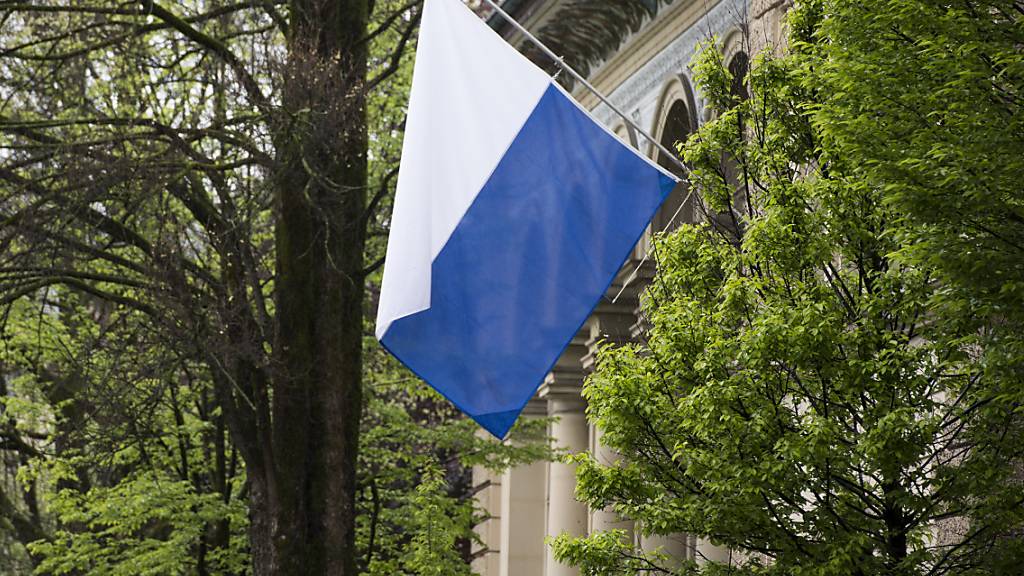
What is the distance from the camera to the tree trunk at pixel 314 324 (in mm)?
19125

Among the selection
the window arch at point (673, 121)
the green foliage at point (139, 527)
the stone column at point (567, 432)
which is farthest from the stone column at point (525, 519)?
the window arch at point (673, 121)

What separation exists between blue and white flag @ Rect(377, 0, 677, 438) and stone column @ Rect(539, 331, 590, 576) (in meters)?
17.0

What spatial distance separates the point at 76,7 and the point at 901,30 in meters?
11.9

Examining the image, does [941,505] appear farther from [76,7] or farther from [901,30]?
[76,7]

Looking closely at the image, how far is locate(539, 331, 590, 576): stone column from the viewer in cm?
2919

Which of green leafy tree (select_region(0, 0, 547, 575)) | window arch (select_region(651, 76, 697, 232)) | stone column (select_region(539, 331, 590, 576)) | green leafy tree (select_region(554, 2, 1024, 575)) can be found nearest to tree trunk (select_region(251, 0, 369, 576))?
green leafy tree (select_region(0, 0, 547, 575))

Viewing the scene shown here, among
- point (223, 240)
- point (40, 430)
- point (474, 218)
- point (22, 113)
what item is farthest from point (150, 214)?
point (40, 430)

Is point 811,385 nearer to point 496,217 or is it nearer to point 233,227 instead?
point 496,217

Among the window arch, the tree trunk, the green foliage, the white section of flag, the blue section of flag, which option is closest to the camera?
the blue section of flag

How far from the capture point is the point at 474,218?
1161 centimetres

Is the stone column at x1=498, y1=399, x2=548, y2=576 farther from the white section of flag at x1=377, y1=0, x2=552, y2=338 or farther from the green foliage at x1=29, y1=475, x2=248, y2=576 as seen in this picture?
the white section of flag at x1=377, y1=0, x2=552, y2=338

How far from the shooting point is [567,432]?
1174 inches

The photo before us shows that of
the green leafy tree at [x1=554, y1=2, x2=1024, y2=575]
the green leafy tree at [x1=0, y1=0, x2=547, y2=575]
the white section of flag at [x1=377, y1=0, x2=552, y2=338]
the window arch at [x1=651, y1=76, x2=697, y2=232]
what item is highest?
the window arch at [x1=651, y1=76, x2=697, y2=232]

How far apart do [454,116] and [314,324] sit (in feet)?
28.3
